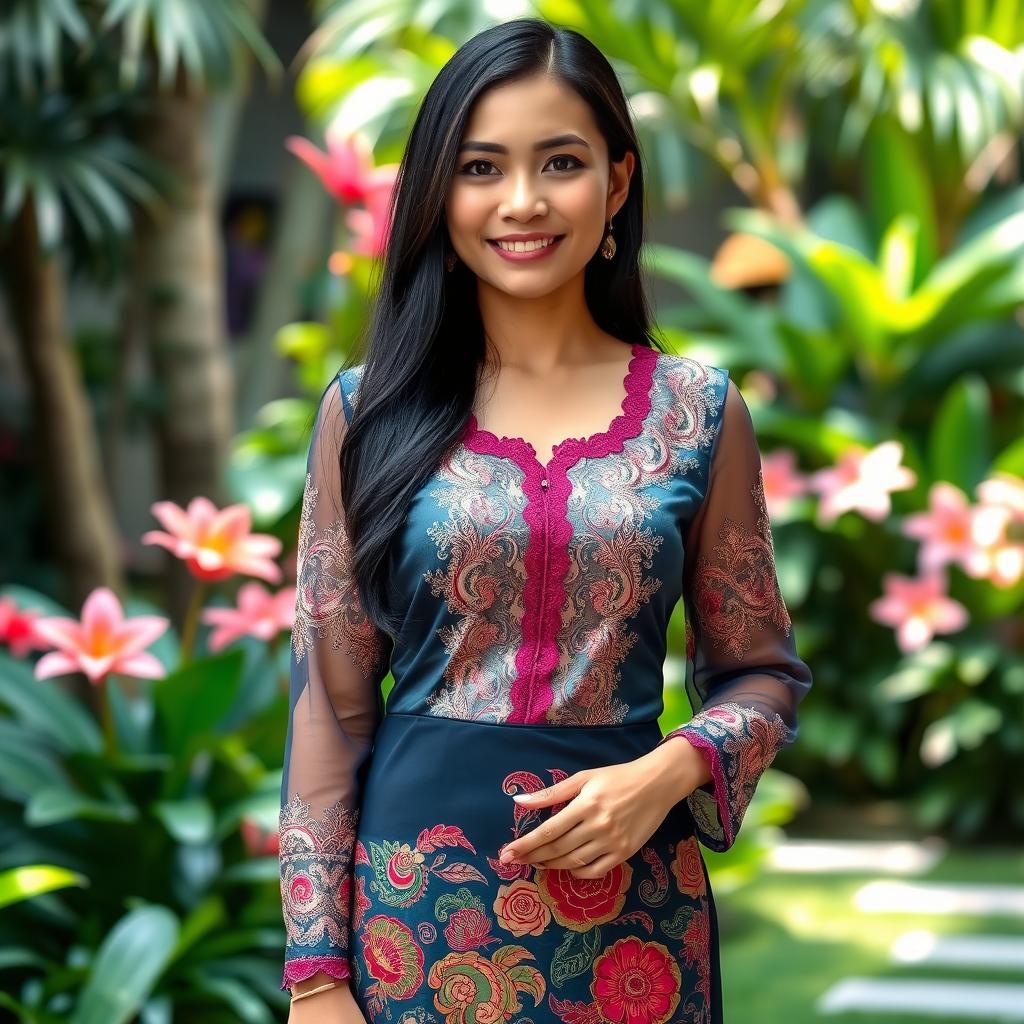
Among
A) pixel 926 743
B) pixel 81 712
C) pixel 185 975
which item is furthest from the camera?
pixel 926 743

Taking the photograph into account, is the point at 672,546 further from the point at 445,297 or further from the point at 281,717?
the point at 281,717

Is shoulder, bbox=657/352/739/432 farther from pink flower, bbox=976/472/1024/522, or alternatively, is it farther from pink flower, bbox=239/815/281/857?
pink flower, bbox=976/472/1024/522

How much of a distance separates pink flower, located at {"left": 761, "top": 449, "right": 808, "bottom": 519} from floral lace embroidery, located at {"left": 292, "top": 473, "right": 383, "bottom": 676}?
3.85 meters

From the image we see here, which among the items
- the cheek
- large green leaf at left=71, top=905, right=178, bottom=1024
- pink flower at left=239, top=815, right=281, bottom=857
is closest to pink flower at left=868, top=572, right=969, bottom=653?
pink flower at left=239, top=815, right=281, bottom=857

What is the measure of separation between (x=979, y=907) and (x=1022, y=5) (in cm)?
318

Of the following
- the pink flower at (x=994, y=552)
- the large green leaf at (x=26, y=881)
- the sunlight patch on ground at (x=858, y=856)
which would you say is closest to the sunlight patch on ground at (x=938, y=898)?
the sunlight patch on ground at (x=858, y=856)

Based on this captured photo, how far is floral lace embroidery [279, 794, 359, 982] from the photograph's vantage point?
5.12 ft

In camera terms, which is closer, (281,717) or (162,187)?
(281,717)

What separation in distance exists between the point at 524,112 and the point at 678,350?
10.4ft

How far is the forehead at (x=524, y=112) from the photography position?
1.56 metres

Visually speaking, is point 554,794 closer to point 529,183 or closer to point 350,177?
point 529,183

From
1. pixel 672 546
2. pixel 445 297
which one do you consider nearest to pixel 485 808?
pixel 672 546

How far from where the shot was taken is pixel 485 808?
1.54m

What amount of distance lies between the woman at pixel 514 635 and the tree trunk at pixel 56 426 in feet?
10.2
